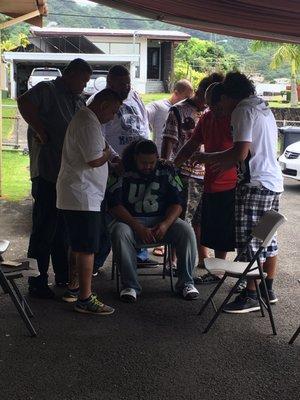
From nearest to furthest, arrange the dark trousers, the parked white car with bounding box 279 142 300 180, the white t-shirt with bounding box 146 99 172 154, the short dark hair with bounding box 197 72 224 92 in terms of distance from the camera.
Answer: the dark trousers → the short dark hair with bounding box 197 72 224 92 → the white t-shirt with bounding box 146 99 172 154 → the parked white car with bounding box 279 142 300 180

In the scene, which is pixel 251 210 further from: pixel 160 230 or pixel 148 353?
pixel 148 353

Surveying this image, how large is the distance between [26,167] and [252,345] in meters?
8.54

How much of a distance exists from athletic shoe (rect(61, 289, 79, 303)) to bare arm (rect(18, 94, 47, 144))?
46.7 inches

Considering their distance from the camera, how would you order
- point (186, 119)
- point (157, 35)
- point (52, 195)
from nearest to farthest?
1. point (52, 195)
2. point (186, 119)
3. point (157, 35)

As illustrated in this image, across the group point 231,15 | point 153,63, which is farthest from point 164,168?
point 153,63

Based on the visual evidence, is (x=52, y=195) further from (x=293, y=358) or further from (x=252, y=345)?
(x=293, y=358)

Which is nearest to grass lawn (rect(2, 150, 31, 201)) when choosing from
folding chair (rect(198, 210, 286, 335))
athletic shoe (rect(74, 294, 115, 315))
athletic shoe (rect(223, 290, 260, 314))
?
athletic shoe (rect(74, 294, 115, 315))

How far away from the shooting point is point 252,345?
3320 mm

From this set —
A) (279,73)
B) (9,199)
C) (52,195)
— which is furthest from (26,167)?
(279,73)

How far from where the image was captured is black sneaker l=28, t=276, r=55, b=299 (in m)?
4.02

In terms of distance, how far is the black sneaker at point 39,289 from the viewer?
4.02 metres

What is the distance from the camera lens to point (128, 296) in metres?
3.98

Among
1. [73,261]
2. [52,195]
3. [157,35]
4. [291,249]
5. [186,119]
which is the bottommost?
[291,249]

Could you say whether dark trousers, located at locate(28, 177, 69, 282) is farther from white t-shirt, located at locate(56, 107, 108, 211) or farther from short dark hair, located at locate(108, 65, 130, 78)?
short dark hair, located at locate(108, 65, 130, 78)
